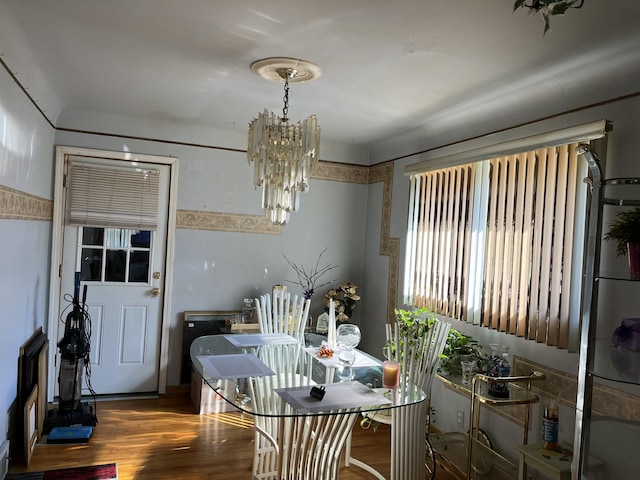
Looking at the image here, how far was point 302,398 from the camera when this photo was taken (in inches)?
87.4

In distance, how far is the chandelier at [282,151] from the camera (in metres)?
2.76

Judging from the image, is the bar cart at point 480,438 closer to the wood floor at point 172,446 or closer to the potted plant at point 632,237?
the wood floor at point 172,446

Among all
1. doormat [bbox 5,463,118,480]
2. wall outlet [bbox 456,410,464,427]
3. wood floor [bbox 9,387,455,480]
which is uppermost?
wall outlet [bbox 456,410,464,427]

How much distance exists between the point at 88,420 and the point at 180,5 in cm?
312

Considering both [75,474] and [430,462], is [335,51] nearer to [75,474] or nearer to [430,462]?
[430,462]

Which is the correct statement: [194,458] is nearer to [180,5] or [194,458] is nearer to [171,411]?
[171,411]

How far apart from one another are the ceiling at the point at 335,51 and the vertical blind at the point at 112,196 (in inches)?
31.7

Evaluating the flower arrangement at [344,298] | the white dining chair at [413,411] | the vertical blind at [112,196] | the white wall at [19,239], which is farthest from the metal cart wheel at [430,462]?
the vertical blind at [112,196]

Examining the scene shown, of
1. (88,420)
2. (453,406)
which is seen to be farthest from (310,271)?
A: (88,420)

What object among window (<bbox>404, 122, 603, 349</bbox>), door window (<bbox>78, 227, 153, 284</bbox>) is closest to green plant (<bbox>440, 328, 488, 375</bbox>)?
window (<bbox>404, 122, 603, 349</bbox>)

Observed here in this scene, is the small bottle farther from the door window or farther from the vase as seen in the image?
the door window

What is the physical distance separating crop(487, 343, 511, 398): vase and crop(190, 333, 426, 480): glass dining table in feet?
1.67

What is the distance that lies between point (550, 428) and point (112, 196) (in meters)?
3.82

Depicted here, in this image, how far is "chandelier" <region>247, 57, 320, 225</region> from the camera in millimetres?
2762
